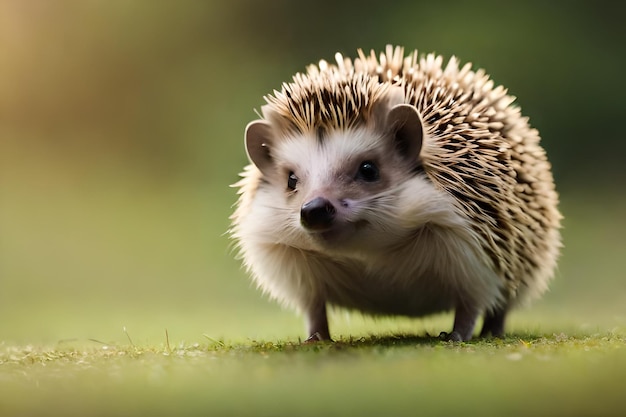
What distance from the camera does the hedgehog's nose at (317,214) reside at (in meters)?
2.40

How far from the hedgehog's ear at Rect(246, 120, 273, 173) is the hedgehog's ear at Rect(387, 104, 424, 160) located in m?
0.44

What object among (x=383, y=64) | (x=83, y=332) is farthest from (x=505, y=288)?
(x=83, y=332)

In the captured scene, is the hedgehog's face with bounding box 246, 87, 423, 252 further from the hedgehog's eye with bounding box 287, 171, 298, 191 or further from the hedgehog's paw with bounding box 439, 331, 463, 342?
the hedgehog's paw with bounding box 439, 331, 463, 342

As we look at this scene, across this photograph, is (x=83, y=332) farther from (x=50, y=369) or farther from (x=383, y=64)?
(x=383, y=64)

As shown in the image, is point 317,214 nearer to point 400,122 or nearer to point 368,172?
point 368,172

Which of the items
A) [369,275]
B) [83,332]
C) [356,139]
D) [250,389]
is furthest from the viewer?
[83,332]

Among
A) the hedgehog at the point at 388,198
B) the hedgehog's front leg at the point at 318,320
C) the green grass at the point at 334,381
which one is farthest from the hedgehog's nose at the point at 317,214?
the hedgehog's front leg at the point at 318,320

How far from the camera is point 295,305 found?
3.07m

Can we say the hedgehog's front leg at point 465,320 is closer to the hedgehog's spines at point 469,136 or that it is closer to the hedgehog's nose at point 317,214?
the hedgehog's spines at point 469,136

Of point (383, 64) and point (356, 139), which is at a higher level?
point (383, 64)

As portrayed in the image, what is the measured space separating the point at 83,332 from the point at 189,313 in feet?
3.10

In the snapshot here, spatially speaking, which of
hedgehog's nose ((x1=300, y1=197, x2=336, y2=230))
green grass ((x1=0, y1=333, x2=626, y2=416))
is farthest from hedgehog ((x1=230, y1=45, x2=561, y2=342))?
green grass ((x1=0, y1=333, x2=626, y2=416))

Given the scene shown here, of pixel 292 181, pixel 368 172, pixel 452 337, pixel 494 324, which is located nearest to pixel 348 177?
pixel 368 172

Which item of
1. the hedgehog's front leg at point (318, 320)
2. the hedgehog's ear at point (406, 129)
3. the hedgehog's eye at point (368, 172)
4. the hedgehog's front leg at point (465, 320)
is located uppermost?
the hedgehog's ear at point (406, 129)
